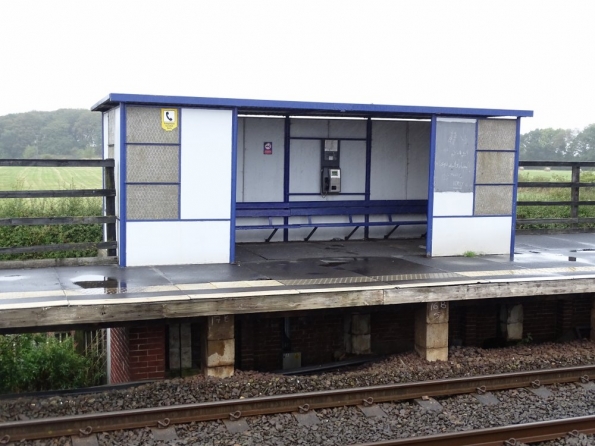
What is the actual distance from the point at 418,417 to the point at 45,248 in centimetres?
589

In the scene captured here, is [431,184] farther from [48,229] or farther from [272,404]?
[48,229]

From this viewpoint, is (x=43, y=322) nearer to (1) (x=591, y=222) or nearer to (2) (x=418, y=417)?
(2) (x=418, y=417)

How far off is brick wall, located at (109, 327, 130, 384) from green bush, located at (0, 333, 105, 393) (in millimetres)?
612

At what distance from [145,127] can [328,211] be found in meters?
4.59

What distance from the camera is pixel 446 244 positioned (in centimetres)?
1296

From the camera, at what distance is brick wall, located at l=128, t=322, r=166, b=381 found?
385 inches

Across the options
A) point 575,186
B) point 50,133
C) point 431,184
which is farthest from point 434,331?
point 50,133

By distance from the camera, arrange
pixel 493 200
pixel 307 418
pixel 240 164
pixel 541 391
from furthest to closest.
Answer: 1. pixel 240 164
2. pixel 493 200
3. pixel 541 391
4. pixel 307 418

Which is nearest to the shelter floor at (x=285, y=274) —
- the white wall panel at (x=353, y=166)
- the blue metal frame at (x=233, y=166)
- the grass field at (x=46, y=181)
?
the blue metal frame at (x=233, y=166)

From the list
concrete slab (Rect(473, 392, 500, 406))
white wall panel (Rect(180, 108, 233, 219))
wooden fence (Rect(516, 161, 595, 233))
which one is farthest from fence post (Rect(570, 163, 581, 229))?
concrete slab (Rect(473, 392, 500, 406))

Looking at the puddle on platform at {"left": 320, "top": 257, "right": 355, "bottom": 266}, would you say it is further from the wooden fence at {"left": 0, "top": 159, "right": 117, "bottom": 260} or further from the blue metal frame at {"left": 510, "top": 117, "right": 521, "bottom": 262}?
the wooden fence at {"left": 0, "top": 159, "right": 117, "bottom": 260}

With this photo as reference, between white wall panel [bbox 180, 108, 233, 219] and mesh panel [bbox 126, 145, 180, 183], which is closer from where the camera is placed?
mesh panel [bbox 126, 145, 180, 183]

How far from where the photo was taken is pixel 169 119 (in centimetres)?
1112

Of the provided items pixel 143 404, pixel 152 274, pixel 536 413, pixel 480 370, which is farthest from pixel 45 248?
pixel 536 413
